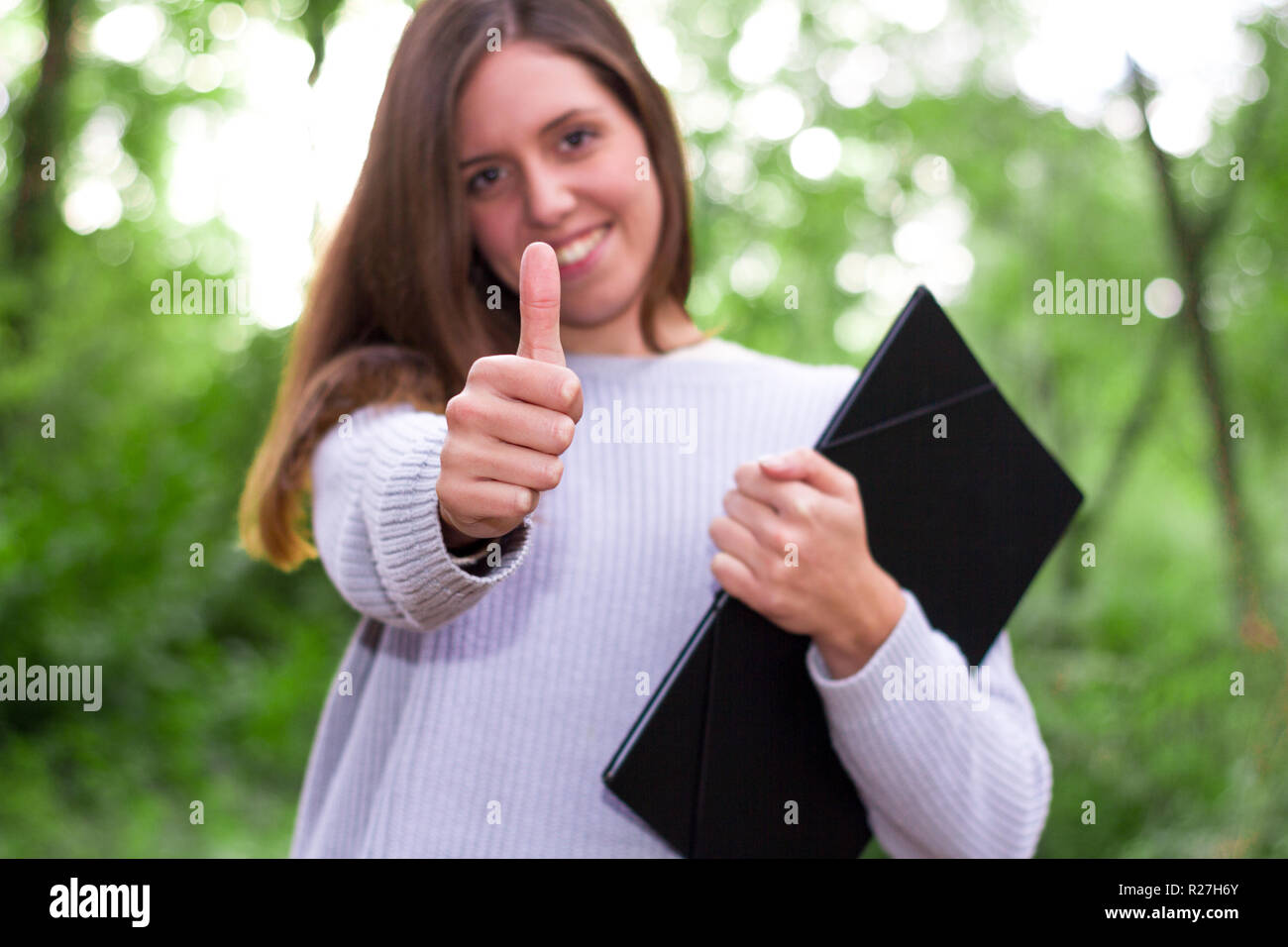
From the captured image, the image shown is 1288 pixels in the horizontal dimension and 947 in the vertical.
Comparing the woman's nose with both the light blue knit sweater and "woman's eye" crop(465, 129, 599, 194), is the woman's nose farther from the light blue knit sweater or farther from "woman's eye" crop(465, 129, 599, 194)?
the light blue knit sweater

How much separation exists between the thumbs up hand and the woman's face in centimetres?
33

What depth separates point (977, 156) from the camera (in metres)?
5.39

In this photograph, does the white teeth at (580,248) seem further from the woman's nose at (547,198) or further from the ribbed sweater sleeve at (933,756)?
the ribbed sweater sleeve at (933,756)

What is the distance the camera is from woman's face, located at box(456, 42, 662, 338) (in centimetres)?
106

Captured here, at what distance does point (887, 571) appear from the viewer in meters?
1.12

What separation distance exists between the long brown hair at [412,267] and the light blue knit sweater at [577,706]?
6cm

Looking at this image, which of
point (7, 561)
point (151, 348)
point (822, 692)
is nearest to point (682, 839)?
point (822, 692)

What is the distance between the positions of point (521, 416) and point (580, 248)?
0.43m

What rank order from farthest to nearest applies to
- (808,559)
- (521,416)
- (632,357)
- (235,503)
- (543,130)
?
(235,503), (632,357), (543,130), (808,559), (521,416)

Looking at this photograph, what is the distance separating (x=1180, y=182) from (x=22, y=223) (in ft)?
16.8

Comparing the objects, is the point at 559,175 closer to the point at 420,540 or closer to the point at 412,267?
the point at 412,267

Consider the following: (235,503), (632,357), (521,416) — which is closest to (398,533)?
(521,416)

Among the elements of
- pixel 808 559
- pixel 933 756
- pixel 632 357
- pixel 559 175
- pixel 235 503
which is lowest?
pixel 933 756

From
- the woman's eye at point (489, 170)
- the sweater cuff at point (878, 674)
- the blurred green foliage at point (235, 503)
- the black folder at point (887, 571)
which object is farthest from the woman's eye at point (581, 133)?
the blurred green foliage at point (235, 503)
